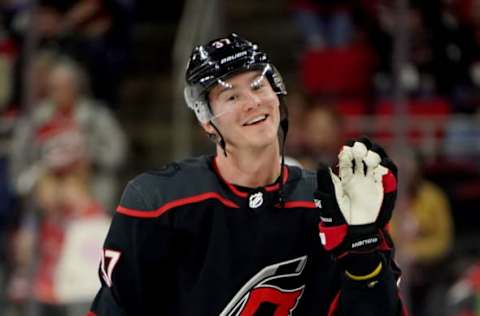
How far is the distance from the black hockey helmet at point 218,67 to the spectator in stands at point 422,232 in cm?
204

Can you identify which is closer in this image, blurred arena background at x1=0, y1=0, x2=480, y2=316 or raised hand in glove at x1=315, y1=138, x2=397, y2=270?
raised hand in glove at x1=315, y1=138, x2=397, y2=270

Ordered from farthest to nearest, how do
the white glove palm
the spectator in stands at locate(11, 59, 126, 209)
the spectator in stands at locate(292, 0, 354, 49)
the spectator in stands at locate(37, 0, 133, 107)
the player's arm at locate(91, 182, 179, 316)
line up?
the spectator in stands at locate(37, 0, 133, 107) → the spectator in stands at locate(292, 0, 354, 49) → the spectator in stands at locate(11, 59, 126, 209) → the player's arm at locate(91, 182, 179, 316) → the white glove palm

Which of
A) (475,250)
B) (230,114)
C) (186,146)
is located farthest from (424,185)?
(230,114)

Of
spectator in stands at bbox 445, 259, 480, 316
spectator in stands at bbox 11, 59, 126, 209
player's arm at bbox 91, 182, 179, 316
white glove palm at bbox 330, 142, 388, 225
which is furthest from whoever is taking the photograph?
spectator in stands at bbox 11, 59, 126, 209

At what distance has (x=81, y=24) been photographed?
5.43 metres

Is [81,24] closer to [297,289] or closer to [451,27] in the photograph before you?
[451,27]

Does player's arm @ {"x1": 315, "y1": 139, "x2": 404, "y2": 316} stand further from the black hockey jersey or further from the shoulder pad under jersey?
the shoulder pad under jersey

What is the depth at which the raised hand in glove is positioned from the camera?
2201mm

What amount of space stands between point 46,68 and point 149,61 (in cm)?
100

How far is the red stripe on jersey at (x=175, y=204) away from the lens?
234cm

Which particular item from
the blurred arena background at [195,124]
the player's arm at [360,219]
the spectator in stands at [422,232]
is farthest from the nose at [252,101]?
the spectator in stands at [422,232]

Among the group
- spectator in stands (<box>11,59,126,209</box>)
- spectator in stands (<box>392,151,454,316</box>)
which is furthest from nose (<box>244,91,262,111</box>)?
spectator in stands (<box>11,59,126,209</box>)

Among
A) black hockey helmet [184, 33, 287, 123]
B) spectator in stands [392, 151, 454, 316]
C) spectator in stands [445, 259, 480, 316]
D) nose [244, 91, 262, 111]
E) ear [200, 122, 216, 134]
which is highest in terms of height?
black hockey helmet [184, 33, 287, 123]

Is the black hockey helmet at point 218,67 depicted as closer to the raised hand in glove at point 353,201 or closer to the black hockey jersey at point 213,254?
the black hockey jersey at point 213,254
